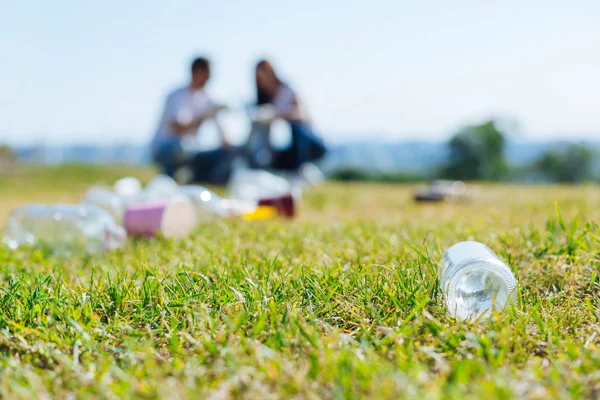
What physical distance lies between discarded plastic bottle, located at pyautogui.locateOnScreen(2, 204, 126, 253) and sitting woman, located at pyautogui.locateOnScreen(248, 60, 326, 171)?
3.54 meters

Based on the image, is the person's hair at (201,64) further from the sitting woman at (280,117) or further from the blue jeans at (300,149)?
the blue jeans at (300,149)

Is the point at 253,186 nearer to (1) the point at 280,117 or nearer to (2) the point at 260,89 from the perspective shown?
(1) the point at 280,117

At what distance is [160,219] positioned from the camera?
2.95 metres

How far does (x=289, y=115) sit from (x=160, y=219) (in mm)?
3823

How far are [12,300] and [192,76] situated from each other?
16.1ft

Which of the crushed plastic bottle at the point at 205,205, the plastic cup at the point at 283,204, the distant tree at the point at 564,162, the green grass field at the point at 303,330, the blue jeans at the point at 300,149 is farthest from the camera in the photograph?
the distant tree at the point at 564,162

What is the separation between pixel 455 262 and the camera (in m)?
1.65

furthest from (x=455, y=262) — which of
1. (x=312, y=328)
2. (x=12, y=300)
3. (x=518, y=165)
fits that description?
(x=518, y=165)

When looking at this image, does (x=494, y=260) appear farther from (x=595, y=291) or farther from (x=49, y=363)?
(x=49, y=363)

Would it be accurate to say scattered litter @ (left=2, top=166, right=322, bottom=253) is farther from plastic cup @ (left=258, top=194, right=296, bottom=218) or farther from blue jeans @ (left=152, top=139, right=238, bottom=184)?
blue jeans @ (left=152, top=139, right=238, bottom=184)

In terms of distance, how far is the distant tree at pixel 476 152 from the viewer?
28719 mm

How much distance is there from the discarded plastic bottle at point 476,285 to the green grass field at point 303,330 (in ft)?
0.15

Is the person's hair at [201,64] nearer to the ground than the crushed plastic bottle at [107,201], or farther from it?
farther from it

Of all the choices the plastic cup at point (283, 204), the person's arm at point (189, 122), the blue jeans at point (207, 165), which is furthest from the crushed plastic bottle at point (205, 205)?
the blue jeans at point (207, 165)
